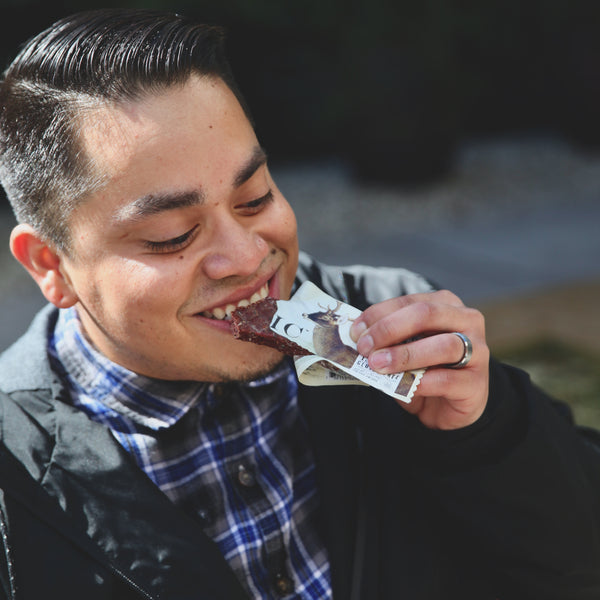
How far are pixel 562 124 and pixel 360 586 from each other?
9805 millimetres

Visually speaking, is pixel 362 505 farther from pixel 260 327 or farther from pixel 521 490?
pixel 260 327

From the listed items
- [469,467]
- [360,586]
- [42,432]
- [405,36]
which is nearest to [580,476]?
[469,467]

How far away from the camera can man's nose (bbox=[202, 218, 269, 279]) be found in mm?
1838

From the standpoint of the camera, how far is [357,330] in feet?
6.02

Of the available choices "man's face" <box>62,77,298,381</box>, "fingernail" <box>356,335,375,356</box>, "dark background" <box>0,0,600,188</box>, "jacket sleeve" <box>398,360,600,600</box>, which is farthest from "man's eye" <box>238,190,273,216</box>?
"dark background" <box>0,0,600,188</box>

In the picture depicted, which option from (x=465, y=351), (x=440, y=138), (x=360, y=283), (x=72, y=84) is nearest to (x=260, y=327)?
(x=465, y=351)

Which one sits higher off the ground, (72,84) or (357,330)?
(72,84)

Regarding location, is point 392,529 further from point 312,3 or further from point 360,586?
point 312,3

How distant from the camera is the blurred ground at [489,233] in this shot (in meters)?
5.82

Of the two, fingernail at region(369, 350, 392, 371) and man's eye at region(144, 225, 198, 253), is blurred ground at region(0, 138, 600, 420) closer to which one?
fingernail at region(369, 350, 392, 371)

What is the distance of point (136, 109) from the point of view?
1830mm

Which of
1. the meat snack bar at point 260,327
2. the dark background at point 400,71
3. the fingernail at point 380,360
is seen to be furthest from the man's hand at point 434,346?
the dark background at point 400,71

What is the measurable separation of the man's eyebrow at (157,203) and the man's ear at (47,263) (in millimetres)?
330

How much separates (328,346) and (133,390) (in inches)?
20.7
